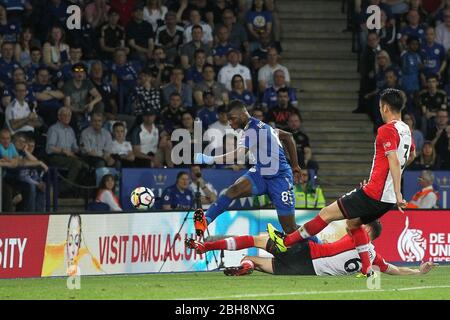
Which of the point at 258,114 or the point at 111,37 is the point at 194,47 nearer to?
the point at 111,37

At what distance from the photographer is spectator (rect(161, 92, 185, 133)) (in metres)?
22.3

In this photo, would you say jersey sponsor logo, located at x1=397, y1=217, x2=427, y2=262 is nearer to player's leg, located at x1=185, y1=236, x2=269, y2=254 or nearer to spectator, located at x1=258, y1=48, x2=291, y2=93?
player's leg, located at x1=185, y1=236, x2=269, y2=254

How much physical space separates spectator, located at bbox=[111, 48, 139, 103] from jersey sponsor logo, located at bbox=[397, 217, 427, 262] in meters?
6.14

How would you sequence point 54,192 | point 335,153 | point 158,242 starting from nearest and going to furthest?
point 158,242, point 54,192, point 335,153

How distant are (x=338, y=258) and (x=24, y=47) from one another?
939cm

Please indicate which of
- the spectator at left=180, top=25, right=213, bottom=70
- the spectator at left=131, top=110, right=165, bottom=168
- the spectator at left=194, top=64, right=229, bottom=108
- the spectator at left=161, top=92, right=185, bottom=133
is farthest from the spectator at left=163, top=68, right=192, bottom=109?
the spectator at left=131, top=110, right=165, bottom=168

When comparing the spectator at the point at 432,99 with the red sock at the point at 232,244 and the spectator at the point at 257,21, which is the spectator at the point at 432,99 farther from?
the red sock at the point at 232,244

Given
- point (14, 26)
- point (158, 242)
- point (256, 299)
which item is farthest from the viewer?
point (14, 26)

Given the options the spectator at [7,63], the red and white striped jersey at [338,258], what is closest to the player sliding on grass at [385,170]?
the red and white striped jersey at [338,258]

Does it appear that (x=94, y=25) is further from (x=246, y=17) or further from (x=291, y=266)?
(x=291, y=266)

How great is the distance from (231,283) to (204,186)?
234 inches

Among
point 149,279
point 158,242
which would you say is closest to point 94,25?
point 158,242

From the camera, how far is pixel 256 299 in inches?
501

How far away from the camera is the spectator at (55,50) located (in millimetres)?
22656
